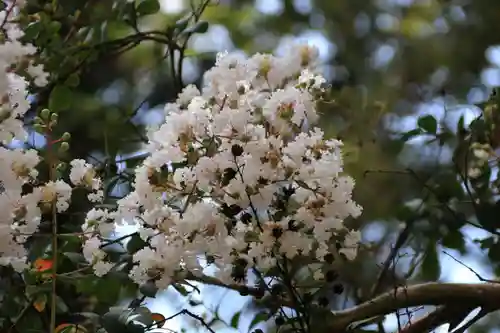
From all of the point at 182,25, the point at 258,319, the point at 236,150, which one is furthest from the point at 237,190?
the point at 182,25

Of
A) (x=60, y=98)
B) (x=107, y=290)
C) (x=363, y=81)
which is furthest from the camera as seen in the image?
(x=363, y=81)

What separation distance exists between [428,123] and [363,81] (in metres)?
0.58

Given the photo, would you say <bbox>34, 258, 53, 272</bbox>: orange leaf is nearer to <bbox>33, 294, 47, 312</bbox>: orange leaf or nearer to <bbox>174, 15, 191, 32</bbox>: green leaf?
<bbox>33, 294, 47, 312</bbox>: orange leaf

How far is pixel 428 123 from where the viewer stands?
33.9 inches

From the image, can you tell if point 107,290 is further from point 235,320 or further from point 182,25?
point 182,25

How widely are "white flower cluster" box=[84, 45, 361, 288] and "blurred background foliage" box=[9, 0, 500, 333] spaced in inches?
8.5

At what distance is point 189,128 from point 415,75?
97 cm

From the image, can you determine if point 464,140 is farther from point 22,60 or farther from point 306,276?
point 22,60

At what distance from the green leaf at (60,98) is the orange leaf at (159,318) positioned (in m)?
0.32

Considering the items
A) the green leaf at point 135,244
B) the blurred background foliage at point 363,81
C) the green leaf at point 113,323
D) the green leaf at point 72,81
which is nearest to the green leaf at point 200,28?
the blurred background foliage at point 363,81

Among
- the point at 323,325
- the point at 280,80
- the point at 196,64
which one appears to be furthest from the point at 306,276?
the point at 196,64

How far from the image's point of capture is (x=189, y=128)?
0.59 metres

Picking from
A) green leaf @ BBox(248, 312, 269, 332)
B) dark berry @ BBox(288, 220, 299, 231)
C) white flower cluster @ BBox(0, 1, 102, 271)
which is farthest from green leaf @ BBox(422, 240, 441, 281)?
white flower cluster @ BBox(0, 1, 102, 271)

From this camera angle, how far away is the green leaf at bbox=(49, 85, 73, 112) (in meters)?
0.87
